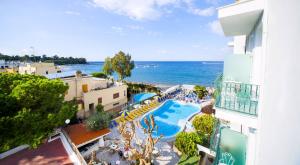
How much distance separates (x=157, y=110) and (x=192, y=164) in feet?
43.0

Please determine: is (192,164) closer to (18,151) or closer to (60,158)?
(60,158)

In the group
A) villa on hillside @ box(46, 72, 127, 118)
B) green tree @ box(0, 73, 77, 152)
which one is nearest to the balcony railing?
green tree @ box(0, 73, 77, 152)

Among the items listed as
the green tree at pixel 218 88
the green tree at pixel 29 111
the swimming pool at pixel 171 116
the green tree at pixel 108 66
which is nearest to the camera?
the green tree at pixel 218 88

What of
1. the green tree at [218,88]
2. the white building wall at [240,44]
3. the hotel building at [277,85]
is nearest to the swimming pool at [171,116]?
the white building wall at [240,44]

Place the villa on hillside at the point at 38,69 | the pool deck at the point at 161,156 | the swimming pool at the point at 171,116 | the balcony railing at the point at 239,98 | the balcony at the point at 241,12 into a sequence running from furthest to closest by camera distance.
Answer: the villa on hillside at the point at 38,69 < the swimming pool at the point at 171,116 < the pool deck at the point at 161,156 < the balcony railing at the point at 239,98 < the balcony at the point at 241,12

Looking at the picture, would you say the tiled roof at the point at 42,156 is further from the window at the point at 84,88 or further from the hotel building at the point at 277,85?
the hotel building at the point at 277,85

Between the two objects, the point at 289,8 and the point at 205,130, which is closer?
the point at 289,8

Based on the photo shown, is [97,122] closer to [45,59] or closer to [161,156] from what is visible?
[161,156]

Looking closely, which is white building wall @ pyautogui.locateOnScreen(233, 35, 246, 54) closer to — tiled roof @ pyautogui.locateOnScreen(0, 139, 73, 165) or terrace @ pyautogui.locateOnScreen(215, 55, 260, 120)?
terrace @ pyautogui.locateOnScreen(215, 55, 260, 120)

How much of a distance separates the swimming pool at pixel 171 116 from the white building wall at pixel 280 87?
13006mm

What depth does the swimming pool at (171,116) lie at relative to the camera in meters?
18.4

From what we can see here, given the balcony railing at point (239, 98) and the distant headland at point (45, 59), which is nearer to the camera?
the balcony railing at point (239, 98)

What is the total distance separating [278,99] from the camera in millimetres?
3848

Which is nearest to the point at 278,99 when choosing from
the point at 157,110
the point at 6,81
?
the point at 6,81
